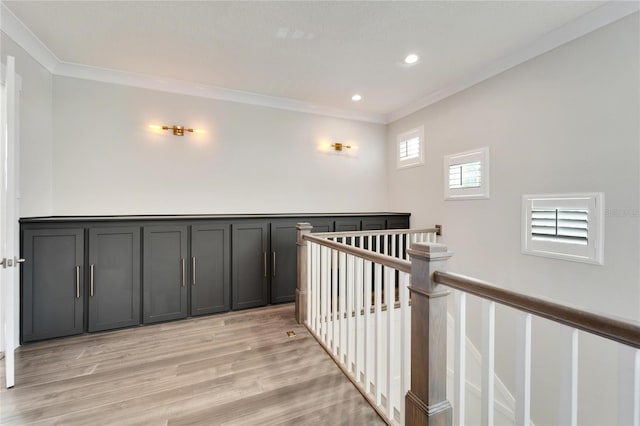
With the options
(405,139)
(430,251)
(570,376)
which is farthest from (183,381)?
(405,139)

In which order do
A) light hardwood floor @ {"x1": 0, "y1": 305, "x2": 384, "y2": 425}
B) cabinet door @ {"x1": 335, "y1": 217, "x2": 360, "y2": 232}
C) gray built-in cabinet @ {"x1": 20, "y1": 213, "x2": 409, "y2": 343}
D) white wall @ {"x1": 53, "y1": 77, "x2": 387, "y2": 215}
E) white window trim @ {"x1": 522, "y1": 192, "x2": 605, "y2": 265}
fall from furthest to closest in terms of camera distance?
cabinet door @ {"x1": 335, "y1": 217, "x2": 360, "y2": 232}
white wall @ {"x1": 53, "y1": 77, "x2": 387, "y2": 215}
gray built-in cabinet @ {"x1": 20, "y1": 213, "x2": 409, "y2": 343}
white window trim @ {"x1": 522, "y1": 192, "x2": 605, "y2": 265}
light hardwood floor @ {"x1": 0, "y1": 305, "x2": 384, "y2": 425}

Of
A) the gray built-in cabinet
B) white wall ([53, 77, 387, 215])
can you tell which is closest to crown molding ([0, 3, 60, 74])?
white wall ([53, 77, 387, 215])

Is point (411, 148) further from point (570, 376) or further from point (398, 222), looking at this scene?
point (570, 376)

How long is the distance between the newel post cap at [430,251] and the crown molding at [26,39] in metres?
3.52

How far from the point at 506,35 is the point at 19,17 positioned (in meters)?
4.25

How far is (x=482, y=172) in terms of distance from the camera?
10.9 ft

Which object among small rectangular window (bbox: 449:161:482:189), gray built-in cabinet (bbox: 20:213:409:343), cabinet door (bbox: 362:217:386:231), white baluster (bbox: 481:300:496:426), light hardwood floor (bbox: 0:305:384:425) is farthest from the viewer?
cabinet door (bbox: 362:217:386:231)

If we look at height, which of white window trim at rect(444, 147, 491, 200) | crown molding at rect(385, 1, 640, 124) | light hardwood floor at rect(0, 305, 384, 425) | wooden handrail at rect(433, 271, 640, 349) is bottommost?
light hardwood floor at rect(0, 305, 384, 425)

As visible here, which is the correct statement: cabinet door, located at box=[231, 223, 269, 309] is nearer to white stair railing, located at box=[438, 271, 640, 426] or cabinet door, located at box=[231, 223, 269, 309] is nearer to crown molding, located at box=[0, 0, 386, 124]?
crown molding, located at box=[0, 0, 386, 124]

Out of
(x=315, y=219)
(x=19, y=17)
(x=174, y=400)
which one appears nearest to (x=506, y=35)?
(x=315, y=219)

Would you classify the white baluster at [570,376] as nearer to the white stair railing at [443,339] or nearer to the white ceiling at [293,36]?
the white stair railing at [443,339]

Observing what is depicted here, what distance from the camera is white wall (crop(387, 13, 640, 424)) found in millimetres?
2219

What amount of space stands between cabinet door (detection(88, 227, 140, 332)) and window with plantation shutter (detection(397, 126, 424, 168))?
381 cm

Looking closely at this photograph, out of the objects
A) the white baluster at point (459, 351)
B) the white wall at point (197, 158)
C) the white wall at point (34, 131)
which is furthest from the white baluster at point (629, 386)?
the white wall at point (34, 131)
